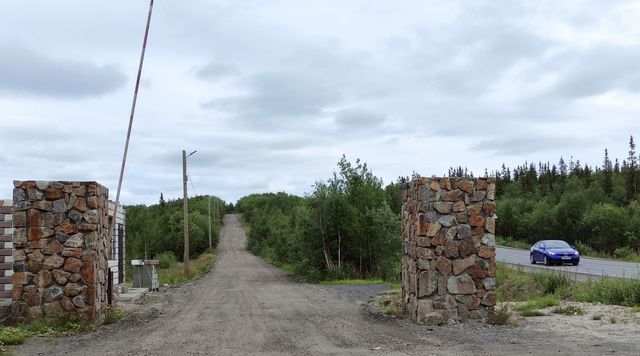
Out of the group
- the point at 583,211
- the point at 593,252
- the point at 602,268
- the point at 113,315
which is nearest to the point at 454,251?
the point at 113,315

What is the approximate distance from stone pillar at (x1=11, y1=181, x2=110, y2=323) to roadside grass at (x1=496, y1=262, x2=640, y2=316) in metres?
9.52

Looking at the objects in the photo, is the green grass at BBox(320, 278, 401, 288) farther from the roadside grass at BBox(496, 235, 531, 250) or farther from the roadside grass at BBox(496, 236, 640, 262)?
→ the roadside grass at BBox(496, 235, 531, 250)

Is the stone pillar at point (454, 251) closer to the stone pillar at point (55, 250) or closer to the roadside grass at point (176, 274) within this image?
the stone pillar at point (55, 250)

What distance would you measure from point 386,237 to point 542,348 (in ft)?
64.3

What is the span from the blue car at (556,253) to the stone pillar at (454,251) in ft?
64.8

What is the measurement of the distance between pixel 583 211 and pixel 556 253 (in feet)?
111

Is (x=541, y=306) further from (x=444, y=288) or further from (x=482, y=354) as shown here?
(x=482, y=354)

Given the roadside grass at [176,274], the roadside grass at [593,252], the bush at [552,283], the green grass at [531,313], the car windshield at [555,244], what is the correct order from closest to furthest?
1. the green grass at [531,313]
2. the bush at [552,283]
3. the car windshield at [555,244]
4. the roadside grass at [176,274]
5. the roadside grass at [593,252]

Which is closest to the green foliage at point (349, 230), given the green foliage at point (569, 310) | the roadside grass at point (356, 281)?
the roadside grass at point (356, 281)

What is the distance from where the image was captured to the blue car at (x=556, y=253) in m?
30.6

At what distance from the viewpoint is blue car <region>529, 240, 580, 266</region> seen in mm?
30562

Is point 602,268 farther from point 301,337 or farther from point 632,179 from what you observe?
point 632,179

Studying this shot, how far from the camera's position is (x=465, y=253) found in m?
12.8

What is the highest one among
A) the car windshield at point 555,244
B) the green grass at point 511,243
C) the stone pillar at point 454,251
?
the stone pillar at point 454,251
